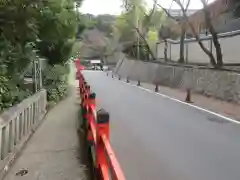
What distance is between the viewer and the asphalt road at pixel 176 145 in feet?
20.9

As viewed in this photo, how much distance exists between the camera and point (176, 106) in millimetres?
15250

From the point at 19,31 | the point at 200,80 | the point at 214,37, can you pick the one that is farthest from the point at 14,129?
the point at 214,37

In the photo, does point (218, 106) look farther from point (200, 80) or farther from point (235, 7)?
point (235, 7)

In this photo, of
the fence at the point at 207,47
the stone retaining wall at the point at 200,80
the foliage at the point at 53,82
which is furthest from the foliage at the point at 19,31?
the fence at the point at 207,47

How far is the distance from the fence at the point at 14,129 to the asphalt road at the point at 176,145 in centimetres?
202

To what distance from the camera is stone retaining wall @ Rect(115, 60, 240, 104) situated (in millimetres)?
16048

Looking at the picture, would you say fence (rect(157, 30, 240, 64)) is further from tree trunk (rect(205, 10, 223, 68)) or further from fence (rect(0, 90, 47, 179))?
fence (rect(0, 90, 47, 179))

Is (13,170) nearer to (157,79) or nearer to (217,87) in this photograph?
(217,87)

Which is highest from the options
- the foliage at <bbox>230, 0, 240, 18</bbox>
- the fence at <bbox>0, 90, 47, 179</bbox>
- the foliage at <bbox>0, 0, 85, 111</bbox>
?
the foliage at <bbox>230, 0, 240, 18</bbox>

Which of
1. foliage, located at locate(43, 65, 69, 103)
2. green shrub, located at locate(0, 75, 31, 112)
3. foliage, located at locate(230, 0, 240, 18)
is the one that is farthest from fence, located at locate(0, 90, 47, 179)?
foliage, located at locate(230, 0, 240, 18)

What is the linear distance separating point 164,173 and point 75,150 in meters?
2.35

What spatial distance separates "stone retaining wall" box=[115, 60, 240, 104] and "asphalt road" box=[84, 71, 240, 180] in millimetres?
3486

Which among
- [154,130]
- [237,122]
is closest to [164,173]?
[154,130]

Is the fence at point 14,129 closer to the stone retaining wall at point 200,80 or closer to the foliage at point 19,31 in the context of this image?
the foliage at point 19,31
